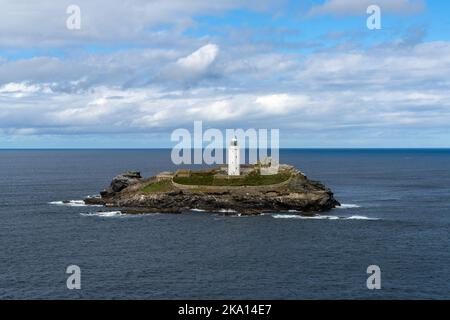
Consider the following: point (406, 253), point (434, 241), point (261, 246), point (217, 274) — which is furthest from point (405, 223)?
point (217, 274)

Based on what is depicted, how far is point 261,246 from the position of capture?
8319 cm

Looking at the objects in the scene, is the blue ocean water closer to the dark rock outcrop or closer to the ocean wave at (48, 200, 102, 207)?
the ocean wave at (48, 200, 102, 207)

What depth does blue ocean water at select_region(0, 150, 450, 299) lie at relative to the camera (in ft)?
199

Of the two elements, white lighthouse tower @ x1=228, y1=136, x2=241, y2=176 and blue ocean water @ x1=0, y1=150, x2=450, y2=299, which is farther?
white lighthouse tower @ x1=228, y1=136, x2=241, y2=176

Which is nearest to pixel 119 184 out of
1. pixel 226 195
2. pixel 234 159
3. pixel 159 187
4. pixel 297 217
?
pixel 159 187

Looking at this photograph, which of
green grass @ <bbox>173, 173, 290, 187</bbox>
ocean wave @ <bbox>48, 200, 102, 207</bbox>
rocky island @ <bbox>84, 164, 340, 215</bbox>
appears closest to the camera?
rocky island @ <bbox>84, 164, 340, 215</bbox>

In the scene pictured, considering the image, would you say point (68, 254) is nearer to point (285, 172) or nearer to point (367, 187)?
point (285, 172)

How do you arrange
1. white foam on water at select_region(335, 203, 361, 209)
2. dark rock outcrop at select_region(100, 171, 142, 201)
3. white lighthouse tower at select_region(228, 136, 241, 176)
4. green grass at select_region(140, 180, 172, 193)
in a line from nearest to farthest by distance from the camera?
1. white foam on water at select_region(335, 203, 361, 209)
2. green grass at select_region(140, 180, 172, 193)
3. white lighthouse tower at select_region(228, 136, 241, 176)
4. dark rock outcrop at select_region(100, 171, 142, 201)

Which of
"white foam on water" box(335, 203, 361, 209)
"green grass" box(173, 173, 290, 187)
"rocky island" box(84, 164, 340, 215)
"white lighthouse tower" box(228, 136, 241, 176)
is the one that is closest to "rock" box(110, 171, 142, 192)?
"rocky island" box(84, 164, 340, 215)

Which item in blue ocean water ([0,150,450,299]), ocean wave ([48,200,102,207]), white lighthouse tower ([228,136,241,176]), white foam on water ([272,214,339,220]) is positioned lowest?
blue ocean water ([0,150,450,299])

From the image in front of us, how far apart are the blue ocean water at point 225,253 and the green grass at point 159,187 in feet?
39.7

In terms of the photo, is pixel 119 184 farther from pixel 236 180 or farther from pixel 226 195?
pixel 226 195

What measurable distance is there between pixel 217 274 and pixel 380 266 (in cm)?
2101
